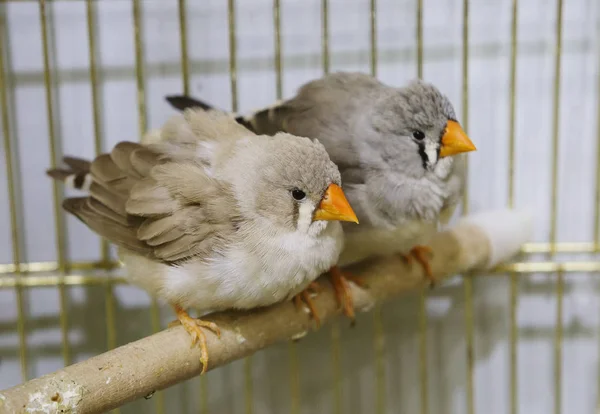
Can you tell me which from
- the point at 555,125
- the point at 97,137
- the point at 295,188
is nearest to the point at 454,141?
the point at 295,188

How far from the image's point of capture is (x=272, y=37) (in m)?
1.28

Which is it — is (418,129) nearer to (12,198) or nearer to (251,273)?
(251,273)

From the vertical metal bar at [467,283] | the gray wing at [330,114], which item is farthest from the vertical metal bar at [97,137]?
the vertical metal bar at [467,283]

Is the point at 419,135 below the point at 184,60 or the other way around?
below

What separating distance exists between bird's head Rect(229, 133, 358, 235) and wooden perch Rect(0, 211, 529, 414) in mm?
175

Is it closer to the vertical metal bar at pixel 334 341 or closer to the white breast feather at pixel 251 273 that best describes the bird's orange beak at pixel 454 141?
the white breast feather at pixel 251 273

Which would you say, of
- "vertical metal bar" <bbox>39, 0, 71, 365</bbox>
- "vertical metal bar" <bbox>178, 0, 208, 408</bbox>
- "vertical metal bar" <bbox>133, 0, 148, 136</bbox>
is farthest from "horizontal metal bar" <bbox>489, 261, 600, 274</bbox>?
"vertical metal bar" <bbox>39, 0, 71, 365</bbox>

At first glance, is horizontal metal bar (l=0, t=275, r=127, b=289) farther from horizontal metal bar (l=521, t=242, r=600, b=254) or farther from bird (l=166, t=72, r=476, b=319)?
horizontal metal bar (l=521, t=242, r=600, b=254)

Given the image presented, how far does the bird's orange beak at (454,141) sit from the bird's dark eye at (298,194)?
0.89 ft

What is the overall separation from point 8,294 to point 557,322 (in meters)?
1.20

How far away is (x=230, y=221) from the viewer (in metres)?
0.82

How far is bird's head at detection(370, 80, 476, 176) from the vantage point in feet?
3.11

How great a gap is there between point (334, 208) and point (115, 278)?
2.07ft

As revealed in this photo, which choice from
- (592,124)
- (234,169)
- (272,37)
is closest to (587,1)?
(592,124)
